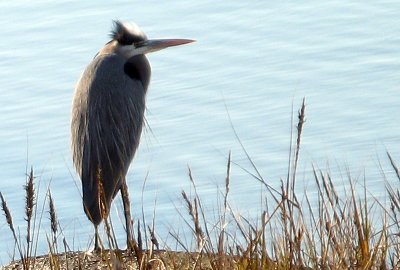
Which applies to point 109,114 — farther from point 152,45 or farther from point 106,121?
point 152,45

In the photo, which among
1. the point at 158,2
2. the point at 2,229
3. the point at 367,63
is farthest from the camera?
the point at 158,2

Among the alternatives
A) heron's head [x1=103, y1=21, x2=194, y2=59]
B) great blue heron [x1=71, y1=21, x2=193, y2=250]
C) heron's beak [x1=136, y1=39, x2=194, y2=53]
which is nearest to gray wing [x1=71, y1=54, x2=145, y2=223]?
great blue heron [x1=71, y1=21, x2=193, y2=250]

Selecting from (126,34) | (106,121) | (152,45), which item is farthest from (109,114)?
(152,45)

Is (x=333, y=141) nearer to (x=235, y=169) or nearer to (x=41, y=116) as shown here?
(x=235, y=169)

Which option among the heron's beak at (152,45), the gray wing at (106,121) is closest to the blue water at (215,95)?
the gray wing at (106,121)

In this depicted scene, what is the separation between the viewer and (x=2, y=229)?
23.2 ft

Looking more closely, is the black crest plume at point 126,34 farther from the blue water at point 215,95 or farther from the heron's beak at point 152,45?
the blue water at point 215,95

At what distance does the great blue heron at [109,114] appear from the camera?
6.51 m

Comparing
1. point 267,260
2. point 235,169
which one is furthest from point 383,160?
point 267,260

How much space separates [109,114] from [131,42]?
680mm

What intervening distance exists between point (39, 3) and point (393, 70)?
3515 millimetres

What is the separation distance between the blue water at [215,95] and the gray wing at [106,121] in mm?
272

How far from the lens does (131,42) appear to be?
7332 millimetres

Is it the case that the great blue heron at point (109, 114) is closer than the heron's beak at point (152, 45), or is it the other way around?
the great blue heron at point (109, 114)
